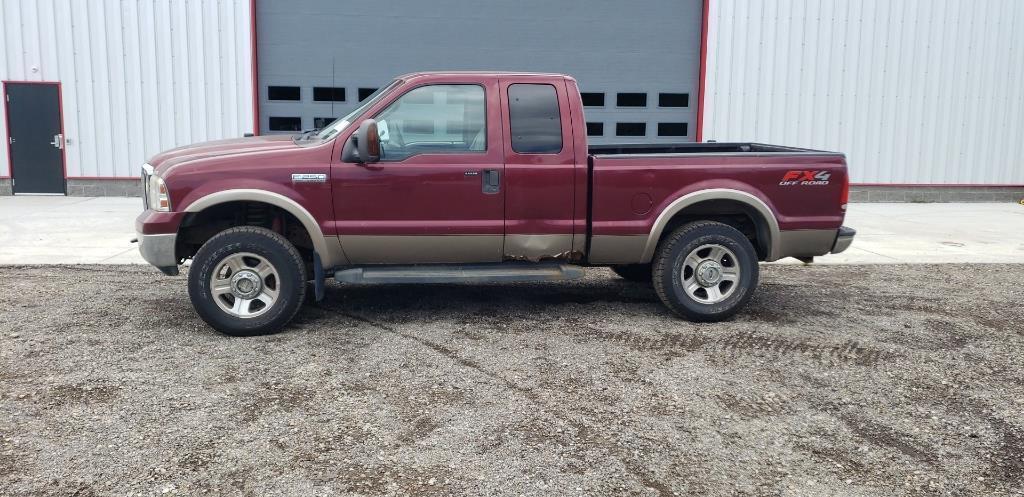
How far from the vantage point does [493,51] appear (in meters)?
14.6

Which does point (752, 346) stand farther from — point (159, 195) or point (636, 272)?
point (159, 195)

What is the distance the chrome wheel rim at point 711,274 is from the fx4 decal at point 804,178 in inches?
27.1

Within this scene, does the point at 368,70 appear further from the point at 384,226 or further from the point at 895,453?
the point at 895,453

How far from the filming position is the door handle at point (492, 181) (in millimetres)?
5801

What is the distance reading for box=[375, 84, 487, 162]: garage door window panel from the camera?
228 inches

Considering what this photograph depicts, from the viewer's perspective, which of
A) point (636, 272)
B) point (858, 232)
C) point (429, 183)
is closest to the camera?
point (429, 183)

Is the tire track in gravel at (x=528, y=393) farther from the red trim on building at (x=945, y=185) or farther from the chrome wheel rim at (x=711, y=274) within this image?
the red trim on building at (x=945, y=185)

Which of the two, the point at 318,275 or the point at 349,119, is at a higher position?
the point at 349,119

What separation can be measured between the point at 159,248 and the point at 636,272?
4095 millimetres

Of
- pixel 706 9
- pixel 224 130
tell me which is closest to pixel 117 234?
pixel 224 130

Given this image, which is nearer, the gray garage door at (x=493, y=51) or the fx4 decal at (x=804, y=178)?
the fx4 decal at (x=804, y=178)

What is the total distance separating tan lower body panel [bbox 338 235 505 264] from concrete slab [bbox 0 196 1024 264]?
12.8 ft

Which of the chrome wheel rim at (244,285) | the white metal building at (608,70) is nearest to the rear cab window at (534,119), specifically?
the chrome wheel rim at (244,285)

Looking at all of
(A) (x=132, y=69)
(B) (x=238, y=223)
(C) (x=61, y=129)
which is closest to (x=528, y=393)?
(B) (x=238, y=223)
